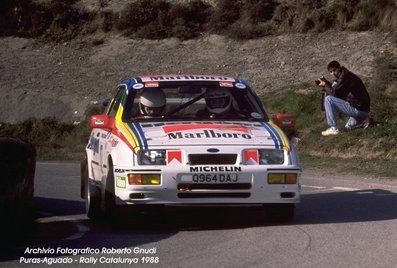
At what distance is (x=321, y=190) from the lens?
15727 mm

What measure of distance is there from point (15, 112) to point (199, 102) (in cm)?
2286

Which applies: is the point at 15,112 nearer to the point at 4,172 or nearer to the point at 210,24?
the point at 210,24

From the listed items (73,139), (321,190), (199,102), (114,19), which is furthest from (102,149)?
(114,19)

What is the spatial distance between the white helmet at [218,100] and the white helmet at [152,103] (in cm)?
52

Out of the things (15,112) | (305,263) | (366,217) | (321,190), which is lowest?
(15,112)

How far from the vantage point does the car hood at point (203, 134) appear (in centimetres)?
Answer: 1117

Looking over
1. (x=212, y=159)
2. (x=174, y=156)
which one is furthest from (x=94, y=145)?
(x=212, y=159)

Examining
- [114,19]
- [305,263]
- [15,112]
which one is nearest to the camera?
[305,263]

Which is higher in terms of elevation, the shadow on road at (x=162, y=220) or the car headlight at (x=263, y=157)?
the car headlight at (x=263, y=157)

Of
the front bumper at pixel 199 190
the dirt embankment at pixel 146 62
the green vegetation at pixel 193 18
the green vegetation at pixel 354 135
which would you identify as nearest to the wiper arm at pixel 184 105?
the front bumper at pixel 199 190

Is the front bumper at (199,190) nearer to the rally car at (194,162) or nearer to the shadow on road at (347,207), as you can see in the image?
the rally car at (194,162)

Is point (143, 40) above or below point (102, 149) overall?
below

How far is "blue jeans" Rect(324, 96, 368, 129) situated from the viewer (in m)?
21.7

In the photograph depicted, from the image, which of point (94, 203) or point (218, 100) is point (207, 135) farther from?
point (94, 203)
